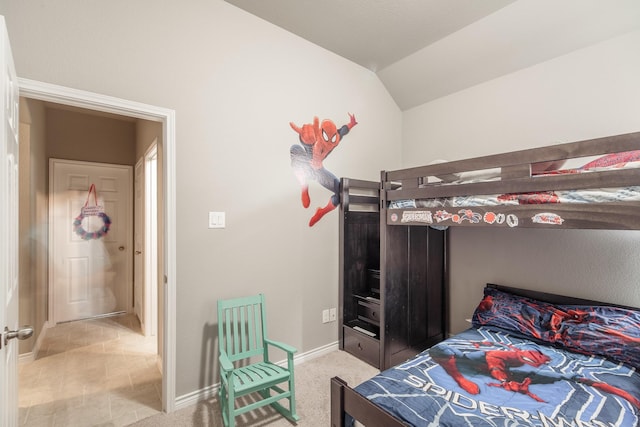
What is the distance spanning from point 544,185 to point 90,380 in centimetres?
344

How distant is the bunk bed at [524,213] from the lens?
1.33m

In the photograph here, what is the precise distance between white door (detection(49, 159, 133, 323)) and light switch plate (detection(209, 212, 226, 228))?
2.71m

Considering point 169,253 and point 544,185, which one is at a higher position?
point 544,185

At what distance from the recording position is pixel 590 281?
2215mm

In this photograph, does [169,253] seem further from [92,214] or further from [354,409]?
[92,214]

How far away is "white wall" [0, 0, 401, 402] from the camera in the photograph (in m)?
1.73

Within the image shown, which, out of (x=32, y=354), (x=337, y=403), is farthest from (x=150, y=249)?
(x=337, y=403)

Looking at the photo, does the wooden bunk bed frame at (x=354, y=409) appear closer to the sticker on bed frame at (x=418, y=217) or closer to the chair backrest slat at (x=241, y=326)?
the chair backrest slat at (x=241, y=326)

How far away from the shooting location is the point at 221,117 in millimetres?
2207

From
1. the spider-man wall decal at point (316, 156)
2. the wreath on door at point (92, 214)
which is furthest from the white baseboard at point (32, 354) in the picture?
the spider-man wall decal at point (316, 156)

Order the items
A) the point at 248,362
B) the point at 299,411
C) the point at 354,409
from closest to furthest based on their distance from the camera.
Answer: the point at 354,409 < the point at 299,411 < the point at 248,362

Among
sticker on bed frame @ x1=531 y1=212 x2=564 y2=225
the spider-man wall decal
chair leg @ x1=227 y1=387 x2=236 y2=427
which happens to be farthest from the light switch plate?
sticker on bed frame @ x1=531 y1=212 x2=564 y2=225

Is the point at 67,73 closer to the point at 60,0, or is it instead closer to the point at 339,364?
the point at 60,0

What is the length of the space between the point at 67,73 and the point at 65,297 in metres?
3.22
